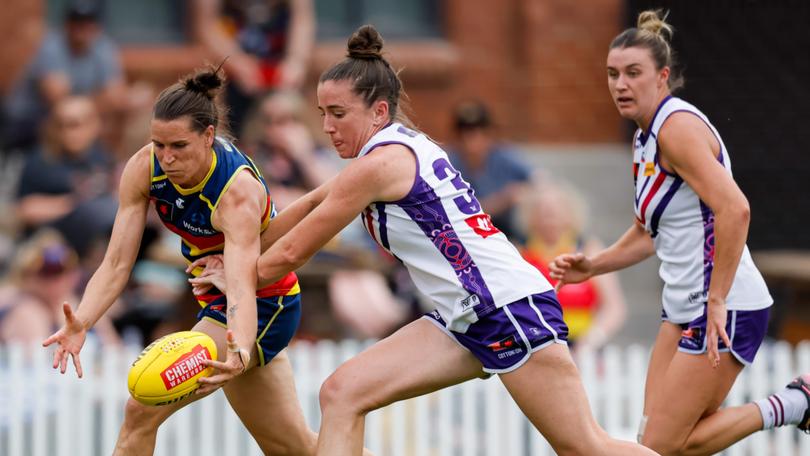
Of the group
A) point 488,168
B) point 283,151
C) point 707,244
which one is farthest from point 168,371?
point 488,168

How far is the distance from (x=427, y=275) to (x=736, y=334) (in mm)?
1415

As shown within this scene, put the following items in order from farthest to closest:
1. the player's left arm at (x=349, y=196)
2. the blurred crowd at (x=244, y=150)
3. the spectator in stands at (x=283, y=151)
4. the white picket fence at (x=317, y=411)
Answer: the spectator in stands at (x=283, y=151) → the blurred crowd at (x=244, y=150) → the white picket fence at (x=317, y=411) → the player's left arm at (x=349, y=196)

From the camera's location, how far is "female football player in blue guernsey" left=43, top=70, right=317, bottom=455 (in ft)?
17.9

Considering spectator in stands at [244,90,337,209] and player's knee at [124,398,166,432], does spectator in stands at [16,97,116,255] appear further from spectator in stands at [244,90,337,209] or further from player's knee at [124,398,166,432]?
player's knee at [124,398,166,432]

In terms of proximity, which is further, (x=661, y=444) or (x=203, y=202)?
(x=661, y=444)

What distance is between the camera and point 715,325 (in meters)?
5.68

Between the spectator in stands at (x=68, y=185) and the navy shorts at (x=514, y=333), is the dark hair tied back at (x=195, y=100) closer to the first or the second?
the navy shorts at (x=514, y=333)

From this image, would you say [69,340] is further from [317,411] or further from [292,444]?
[317,411]

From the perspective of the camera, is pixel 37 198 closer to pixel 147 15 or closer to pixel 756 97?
pixel 147 15

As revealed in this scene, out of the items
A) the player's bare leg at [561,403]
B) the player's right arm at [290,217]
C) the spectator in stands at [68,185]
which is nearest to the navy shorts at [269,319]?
the player's right arm at [290,217]

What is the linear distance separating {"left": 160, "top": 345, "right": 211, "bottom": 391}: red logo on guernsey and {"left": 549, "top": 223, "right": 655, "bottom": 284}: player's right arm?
6.07ft

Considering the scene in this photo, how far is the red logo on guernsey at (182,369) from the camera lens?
5215 millimetres

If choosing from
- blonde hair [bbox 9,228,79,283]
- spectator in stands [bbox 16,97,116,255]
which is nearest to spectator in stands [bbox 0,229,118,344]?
blonde hair [bbox 9,228,79,283]

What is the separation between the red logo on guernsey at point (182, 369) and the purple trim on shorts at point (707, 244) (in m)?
2.14
